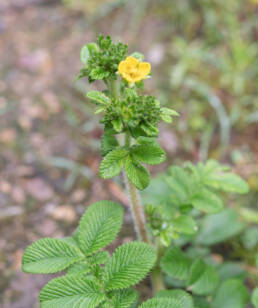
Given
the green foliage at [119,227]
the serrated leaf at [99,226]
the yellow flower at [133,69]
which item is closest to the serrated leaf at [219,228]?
the green foliage at [119,227]

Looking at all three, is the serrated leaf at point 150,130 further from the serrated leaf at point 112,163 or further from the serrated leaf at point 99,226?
the serrated leaf at point 99,226

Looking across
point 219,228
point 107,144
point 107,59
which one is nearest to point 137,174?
point 107,144

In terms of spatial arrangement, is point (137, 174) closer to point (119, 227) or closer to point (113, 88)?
point (119, 227)

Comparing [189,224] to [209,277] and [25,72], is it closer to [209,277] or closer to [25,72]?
[209,277]

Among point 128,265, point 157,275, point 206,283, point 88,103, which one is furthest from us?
point 88,103

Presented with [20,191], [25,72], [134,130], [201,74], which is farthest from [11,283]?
[201,74]

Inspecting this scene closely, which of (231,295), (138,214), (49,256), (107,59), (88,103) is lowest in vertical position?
(231,295)
